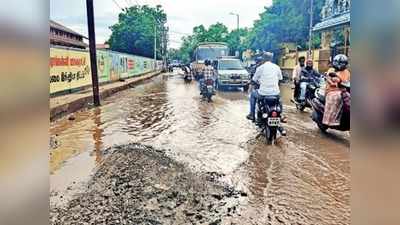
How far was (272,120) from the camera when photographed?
580 centimetres

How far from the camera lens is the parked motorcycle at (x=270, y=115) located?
5824 millimetres

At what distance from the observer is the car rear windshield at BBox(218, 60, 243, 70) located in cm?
1716

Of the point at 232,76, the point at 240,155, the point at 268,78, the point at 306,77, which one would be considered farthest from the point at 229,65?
the point at 240,155

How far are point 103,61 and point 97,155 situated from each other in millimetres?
12327

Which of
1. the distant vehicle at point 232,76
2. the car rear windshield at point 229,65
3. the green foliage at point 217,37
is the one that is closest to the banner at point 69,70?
the distant vehicle at point 232,76

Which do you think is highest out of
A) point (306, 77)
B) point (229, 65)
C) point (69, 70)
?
point (229, 65)

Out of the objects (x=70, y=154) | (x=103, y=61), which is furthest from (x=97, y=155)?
(x=103, y=61)

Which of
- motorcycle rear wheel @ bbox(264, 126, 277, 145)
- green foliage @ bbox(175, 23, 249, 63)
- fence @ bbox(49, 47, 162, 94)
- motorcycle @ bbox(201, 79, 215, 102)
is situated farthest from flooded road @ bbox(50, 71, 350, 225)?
green foliage @ bbox(175, 23, 249, 63)

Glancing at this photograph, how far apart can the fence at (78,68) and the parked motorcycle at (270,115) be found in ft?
10.2

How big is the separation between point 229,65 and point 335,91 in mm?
11557

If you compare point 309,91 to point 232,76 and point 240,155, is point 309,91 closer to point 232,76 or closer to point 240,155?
point 240,155

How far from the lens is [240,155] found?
5.21 m

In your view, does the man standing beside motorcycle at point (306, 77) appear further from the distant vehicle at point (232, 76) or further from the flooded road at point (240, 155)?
the distant vehicle at point (232, 76)
